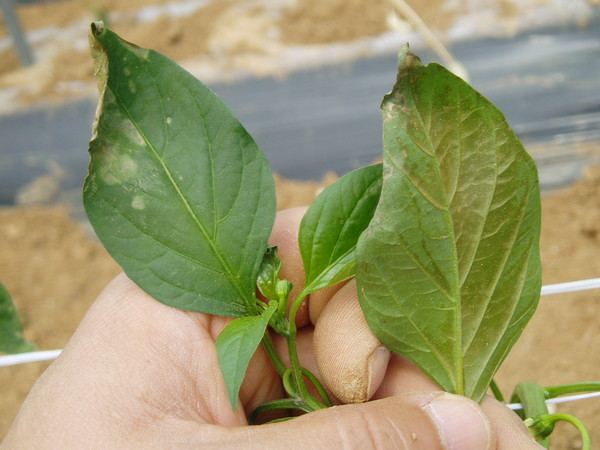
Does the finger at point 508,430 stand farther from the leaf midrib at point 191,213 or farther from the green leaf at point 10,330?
the green leaf at point 10,330

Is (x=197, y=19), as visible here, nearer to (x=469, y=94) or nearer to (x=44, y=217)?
(x=44, y=217)

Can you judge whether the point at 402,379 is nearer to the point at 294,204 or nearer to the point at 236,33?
the point at 294,204

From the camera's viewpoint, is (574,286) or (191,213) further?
(574,286)

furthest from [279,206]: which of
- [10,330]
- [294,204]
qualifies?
[10,330]

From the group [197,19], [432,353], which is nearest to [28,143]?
[197,19]

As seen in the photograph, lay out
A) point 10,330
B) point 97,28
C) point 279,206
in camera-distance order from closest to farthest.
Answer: point 97,28, point 10,330, point 279,206

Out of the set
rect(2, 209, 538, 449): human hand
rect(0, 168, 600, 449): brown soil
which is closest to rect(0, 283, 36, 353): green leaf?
rect(2, 209, 538, 449): human hand
